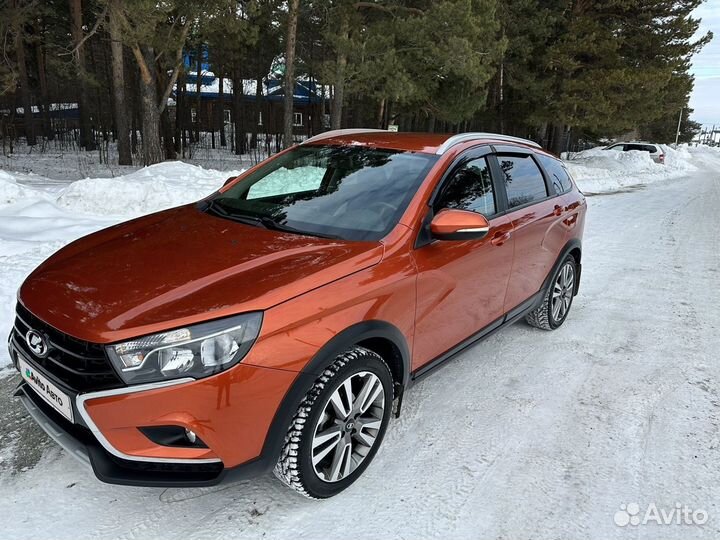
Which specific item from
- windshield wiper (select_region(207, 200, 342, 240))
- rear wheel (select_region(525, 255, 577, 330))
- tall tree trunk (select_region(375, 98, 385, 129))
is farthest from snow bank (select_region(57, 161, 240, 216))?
tall tree trunk (select_region(375, 98, 385, 129))

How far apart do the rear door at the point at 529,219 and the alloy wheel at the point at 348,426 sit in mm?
1658

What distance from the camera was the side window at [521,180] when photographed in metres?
3.86

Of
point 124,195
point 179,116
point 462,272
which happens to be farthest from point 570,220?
point 179,116

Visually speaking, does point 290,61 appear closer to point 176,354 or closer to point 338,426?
point 338,426

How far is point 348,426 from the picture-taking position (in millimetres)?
2545

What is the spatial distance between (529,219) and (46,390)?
3.31m

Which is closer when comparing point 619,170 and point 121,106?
point 121,106

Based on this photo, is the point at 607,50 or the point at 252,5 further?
the point at 607,50

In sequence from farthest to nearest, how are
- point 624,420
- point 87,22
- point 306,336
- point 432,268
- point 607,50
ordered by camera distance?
point 87,22 → point 607,50 → point 624,420 → point 432,268 → point 306,336

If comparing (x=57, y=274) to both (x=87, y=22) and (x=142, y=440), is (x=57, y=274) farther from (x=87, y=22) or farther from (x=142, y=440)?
(x=87, y=22)

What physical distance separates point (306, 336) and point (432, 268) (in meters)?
0.99

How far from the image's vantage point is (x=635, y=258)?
7602mm

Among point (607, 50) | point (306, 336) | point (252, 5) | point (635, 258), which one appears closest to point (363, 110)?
point (607, 50)

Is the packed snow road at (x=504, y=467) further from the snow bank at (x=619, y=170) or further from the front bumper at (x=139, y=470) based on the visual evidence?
Result: the snow bank at (x=619, y=170)
